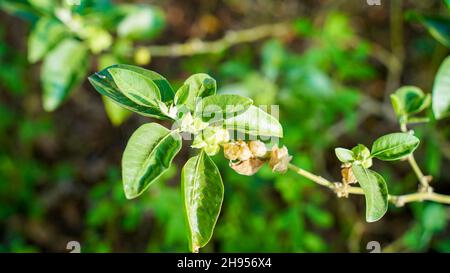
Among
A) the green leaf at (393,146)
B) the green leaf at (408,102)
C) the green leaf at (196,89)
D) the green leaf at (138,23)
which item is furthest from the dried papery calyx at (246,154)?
the green leaf at (138,23)

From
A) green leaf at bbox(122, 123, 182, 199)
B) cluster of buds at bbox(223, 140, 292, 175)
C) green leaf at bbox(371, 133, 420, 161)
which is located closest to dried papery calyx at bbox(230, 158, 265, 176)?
cluster of buds at bbox(223, 140, 292, 175)

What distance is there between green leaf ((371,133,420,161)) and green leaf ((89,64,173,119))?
16.2 inches

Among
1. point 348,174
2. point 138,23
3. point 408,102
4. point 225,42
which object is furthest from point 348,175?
point 225,42

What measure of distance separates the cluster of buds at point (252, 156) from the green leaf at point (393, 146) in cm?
18

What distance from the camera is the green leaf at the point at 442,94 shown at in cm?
110

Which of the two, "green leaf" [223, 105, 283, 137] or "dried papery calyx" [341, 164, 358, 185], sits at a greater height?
"green leaf" [223, 105, 283, 137]

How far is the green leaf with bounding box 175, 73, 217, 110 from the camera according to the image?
889 millimetres

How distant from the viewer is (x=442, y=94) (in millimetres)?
1113

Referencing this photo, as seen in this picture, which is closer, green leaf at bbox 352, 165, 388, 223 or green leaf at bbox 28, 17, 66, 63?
green leaf at bbox 352, 165, 388, 223

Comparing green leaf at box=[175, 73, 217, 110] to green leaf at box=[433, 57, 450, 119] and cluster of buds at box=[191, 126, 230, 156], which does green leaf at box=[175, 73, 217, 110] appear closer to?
cluster of buds at box=[191, 126, 230, 156]

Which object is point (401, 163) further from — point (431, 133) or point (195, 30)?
point (195, 30)

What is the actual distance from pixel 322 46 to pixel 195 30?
85cm

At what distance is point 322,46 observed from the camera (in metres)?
2.04
